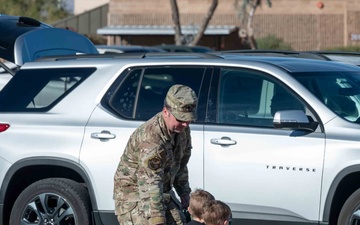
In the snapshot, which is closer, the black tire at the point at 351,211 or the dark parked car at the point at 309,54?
the black tire at the point at 351,211

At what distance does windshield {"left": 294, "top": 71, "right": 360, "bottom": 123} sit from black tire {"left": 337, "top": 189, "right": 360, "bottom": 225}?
59cm

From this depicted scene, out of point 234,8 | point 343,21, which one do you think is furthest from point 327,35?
point 234,8

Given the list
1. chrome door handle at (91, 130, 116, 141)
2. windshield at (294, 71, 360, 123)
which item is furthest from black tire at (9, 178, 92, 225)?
windshield at (294, 71, 360, 123)

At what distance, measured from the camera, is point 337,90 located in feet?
23.5

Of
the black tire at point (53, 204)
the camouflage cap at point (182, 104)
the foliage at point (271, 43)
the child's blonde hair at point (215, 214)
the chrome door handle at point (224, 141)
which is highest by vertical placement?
Answer: the camouflage cap at point (182, 104)

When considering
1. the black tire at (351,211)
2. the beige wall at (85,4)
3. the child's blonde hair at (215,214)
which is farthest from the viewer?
the beige wall at (85,4)

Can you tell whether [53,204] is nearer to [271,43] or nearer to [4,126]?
[4,126]

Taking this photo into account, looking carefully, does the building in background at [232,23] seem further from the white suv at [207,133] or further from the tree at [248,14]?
the white suv at [207,133]

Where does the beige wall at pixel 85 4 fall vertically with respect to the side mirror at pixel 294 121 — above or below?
below

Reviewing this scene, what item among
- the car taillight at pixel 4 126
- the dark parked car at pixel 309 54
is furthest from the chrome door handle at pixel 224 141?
the car taillight at pixel 4 126

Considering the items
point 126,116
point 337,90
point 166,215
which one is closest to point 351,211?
point 337,90

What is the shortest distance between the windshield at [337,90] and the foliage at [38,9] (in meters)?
32.9

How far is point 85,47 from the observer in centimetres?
954

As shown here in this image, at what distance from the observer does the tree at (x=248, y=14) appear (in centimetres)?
4839
